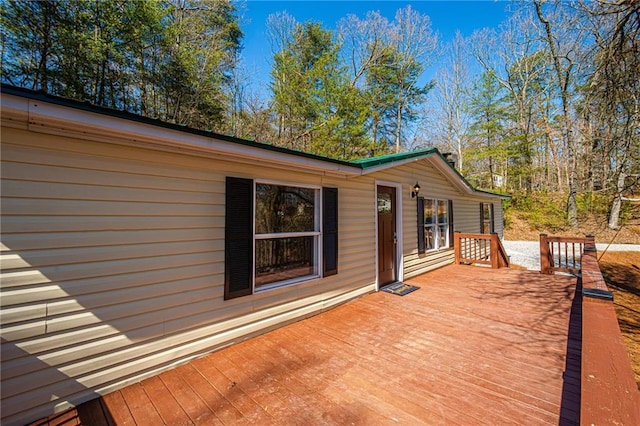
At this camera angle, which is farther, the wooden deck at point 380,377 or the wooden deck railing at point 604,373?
the wooden deck at point 380,377

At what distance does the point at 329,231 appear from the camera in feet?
13.2

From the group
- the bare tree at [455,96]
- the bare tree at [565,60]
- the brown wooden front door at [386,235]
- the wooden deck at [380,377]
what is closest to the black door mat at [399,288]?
the brown wooden front door at [386,235]

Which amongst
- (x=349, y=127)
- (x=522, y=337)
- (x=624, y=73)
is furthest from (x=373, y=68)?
(x=522, y=337)

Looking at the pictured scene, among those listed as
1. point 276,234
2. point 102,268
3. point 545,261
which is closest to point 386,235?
point 276,234

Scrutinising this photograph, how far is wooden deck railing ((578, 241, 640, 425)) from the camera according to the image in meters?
1.20

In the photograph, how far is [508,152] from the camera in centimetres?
1752

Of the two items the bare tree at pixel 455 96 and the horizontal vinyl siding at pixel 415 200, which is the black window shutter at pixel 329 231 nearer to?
the horizontal vinyl siding at pixel 415 200

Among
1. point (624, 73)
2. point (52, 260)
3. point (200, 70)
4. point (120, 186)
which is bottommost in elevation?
point (52, 260)

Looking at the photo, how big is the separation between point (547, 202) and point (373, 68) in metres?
13.4

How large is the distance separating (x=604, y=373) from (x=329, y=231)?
299 cm

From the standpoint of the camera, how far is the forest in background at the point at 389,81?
4020mm

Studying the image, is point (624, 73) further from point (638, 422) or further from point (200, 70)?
point (200, 70)

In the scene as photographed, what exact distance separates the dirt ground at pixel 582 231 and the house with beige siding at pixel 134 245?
629 inches

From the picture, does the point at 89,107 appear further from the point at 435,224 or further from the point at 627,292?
the point at 627,292
